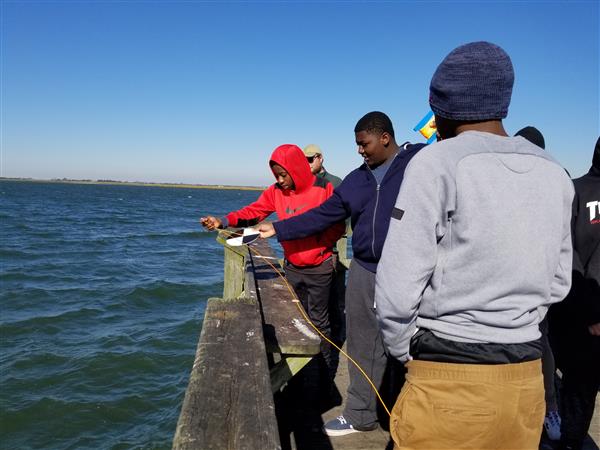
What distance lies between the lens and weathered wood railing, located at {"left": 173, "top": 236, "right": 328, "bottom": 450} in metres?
1.41

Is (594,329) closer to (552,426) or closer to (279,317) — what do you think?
(552,426)

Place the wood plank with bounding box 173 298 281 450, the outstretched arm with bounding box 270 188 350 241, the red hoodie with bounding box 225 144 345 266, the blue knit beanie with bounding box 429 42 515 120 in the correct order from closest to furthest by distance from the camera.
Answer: the wood plank with bounding box 173 298 281 450, the blue knit beanie with bounding box 429 42 515 120, the outstretched arm with bounding box 270 188 350 241, the red hoodie with bounding box 225 144 345 266

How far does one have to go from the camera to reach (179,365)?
7602 mm

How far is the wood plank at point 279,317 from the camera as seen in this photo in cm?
273

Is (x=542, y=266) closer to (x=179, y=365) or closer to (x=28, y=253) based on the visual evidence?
(x=179, y=365)

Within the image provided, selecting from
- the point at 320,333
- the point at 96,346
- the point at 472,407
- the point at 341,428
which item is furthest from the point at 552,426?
the point at 96,346

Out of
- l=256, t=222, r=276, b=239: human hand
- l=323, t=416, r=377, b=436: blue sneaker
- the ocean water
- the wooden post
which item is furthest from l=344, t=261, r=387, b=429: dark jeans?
the ocean water

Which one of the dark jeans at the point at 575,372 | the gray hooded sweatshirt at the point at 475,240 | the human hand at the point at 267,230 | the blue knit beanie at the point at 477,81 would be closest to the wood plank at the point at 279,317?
the human hand at the point at 267,230

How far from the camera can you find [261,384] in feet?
5.73

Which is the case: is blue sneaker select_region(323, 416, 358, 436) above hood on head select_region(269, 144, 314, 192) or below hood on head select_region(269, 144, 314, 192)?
A: below

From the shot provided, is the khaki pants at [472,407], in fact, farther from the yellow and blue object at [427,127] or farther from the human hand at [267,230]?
the yellow and blue object at [427,127]

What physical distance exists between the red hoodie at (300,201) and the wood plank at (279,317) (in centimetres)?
34

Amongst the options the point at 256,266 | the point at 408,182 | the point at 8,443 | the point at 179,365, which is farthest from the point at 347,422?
the point at 179,365

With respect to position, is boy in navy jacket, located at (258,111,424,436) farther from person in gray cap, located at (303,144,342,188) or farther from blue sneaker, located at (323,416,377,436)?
person in gray cap, located at (303,144,342,188)
